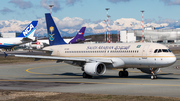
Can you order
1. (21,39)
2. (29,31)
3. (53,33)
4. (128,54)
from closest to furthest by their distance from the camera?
(128,54)
(53,33)
(21,39)
(29,31)

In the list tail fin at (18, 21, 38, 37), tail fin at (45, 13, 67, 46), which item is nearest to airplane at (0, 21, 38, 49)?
tail fin at (18, 21, 38, 37)

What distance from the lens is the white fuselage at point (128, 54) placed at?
95.5 feet

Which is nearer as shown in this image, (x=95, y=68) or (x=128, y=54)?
(x=95, y=68)

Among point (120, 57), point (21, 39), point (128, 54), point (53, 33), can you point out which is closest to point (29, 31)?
point (21, 39)

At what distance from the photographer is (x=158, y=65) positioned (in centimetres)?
2923

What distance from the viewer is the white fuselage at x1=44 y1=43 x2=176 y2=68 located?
29.1 meters

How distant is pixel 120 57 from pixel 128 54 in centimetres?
117

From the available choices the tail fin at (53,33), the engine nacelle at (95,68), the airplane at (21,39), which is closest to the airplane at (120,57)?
the engine nacelle at (95,68)

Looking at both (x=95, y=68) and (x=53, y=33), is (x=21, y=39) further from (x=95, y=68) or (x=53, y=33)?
(x=95, y=68)

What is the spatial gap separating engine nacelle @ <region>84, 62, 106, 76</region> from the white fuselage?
4.38ft

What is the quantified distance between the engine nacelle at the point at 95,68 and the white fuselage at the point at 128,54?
133 cm

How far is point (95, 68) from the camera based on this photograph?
3044 centimetres

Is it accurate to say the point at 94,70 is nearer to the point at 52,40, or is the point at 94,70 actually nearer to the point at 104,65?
the point at 104,65

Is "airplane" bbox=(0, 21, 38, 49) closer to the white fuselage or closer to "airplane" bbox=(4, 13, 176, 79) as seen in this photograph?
"airplane" bbox=(4, 13, 176, 79)
